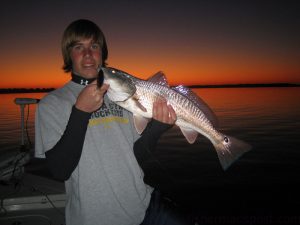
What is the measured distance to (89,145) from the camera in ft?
9.91

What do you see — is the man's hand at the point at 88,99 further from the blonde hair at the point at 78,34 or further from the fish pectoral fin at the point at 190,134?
the fish pectoral fin at the point at 190,134

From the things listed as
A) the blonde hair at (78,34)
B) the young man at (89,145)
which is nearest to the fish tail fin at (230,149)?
the young man at (89,145)

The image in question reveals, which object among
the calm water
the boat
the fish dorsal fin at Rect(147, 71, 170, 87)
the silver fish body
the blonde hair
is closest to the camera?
→ the silver fish body

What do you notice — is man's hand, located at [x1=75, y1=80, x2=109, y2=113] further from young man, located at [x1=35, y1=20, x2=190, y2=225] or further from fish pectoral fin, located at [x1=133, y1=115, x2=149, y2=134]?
fish pectoral fin, located at [x1=133, y1=115, x2=149, y2=134]

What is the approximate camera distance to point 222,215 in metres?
8.53

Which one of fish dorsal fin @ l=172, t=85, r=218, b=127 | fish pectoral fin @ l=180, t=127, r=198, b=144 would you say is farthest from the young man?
fish pectoral fin @ l=180, t=127, r=198, b=144

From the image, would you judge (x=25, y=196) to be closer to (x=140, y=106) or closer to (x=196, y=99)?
(x=140, y=106)

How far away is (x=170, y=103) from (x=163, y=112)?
239 millimetres

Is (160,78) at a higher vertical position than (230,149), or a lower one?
higher

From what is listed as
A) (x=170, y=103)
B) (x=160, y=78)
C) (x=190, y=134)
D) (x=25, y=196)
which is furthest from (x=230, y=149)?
(x=25, y=196)

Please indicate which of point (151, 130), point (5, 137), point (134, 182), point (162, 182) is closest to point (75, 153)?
point (134, 182)

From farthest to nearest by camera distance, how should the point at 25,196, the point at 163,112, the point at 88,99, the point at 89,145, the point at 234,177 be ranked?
the point at 234,177
the point at 25,196
the point at 163,112
the point at 89,145
the point at 88,99

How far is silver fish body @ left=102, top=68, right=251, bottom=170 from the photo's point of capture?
3.22 metres

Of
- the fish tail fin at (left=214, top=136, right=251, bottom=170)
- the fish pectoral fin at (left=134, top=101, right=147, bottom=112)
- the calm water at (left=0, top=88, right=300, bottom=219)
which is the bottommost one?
the calm water at (left=0, top=88, right=300, bottom=219)
